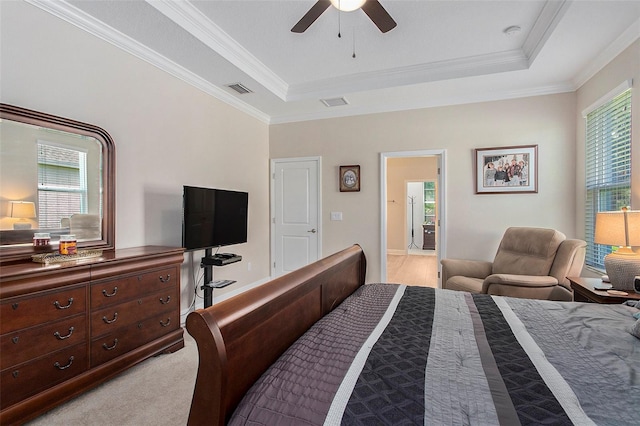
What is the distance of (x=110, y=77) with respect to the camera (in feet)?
8.78

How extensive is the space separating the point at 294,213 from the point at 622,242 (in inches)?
148

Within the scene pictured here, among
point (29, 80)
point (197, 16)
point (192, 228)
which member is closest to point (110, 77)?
point (29, 80)

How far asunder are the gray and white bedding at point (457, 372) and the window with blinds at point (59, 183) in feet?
6.76

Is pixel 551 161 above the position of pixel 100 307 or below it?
above

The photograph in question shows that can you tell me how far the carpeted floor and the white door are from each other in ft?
8.65

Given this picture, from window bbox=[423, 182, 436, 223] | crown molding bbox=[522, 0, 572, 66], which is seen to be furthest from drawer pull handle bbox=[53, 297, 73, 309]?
window bbox=[423, 182, 436, 223]

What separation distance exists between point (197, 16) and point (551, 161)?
4113 mm

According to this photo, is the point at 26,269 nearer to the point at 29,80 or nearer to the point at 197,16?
the point at 29,80

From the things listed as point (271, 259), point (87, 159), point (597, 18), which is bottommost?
point (271, 259)

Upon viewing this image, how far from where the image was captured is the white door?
490 cm

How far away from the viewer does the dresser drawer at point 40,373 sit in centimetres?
166

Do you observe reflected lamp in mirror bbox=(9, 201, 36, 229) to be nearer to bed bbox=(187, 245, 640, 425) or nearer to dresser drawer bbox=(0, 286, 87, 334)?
dresser drawer bbox=(0, 286, 87, 334)

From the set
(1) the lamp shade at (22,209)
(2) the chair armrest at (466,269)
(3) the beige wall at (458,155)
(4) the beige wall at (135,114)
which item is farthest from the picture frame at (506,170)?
(1) the lamp shade at (22,209)

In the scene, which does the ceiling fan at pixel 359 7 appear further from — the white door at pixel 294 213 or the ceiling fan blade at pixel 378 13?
the white door at pixel 294 213
